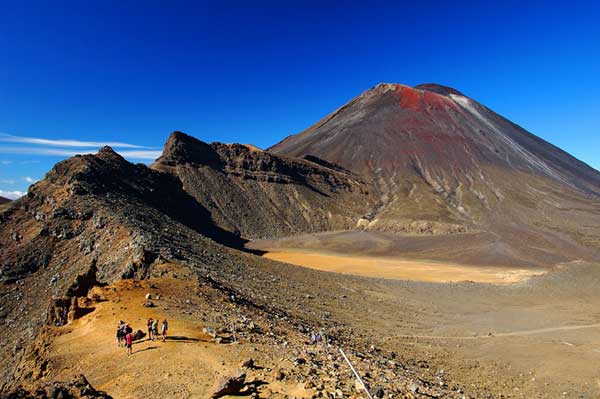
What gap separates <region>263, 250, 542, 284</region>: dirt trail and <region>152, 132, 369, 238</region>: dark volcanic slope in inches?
621

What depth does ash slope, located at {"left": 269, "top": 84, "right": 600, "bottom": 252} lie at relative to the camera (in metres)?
77.6

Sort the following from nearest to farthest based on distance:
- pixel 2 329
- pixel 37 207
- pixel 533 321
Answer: pixel 2 329 → pixel 533 321 → pixel 37 207

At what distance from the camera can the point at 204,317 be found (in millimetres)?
13469

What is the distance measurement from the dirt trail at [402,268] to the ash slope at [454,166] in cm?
2016

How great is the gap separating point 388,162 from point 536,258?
55.1m

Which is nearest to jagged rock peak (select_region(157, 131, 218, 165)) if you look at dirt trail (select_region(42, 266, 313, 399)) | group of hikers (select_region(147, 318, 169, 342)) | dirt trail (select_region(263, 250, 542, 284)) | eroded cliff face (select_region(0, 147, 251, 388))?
dirt trail (select_region(263, 250, 542, 284))

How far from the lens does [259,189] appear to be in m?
78.6

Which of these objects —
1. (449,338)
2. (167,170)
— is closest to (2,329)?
(449,338)

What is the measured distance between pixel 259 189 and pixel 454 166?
5313 cm

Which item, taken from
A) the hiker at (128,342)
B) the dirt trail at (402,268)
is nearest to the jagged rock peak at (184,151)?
the dirt trail at (402,268)

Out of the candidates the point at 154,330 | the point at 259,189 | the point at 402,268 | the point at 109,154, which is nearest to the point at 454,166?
the point at 259,189

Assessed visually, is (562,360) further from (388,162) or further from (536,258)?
(388,162)

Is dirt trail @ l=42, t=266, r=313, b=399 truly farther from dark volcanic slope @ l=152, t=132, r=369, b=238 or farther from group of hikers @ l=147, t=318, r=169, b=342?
dark volcanic slope @ l=152, t=132, r=369, b=238

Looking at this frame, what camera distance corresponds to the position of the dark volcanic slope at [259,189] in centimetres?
7131
